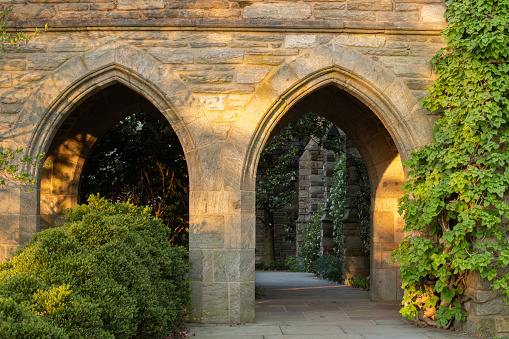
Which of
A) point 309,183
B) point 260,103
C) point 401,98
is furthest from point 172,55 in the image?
point 309,183

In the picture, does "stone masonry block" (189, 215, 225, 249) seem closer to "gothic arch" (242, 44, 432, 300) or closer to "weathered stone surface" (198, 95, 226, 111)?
"gothic arch" (242, 44, 432, 300)

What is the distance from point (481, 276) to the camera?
210 inches

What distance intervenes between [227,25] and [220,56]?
0.35 m

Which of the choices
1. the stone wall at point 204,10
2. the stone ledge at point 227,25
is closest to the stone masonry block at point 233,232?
the stone ledge at point 227,25

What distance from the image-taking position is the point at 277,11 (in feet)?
20.1

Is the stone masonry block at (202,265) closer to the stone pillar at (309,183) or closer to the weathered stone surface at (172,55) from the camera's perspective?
the weathered stone surface at (172,55)

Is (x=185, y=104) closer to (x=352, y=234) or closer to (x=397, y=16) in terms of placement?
(x=397, y=16)

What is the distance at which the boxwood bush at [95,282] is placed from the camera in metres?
3.58

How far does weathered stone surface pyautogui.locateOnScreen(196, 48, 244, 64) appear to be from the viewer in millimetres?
6098

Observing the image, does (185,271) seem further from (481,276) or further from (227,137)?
(481,276)

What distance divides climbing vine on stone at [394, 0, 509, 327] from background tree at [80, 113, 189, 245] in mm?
3909

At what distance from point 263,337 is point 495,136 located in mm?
3065

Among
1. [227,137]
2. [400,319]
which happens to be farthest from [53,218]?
[400,319]

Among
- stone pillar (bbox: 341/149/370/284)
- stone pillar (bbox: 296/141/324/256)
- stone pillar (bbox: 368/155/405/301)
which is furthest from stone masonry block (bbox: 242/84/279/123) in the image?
stone pillar (bbox: 296/141/324/256)
